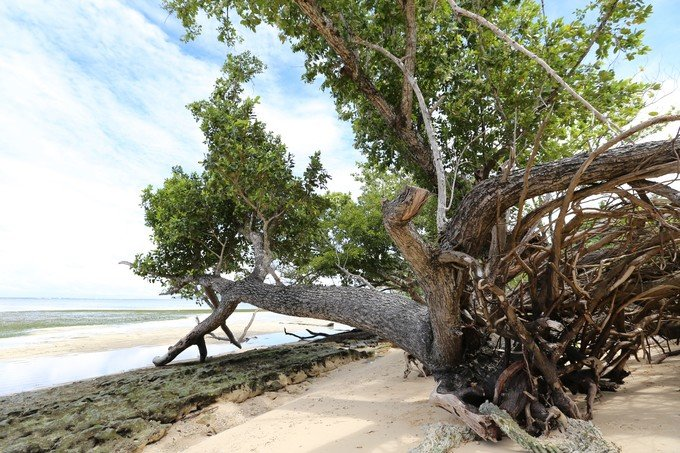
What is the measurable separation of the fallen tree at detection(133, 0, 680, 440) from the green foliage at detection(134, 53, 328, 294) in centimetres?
5

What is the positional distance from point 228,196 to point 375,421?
654 centimetres

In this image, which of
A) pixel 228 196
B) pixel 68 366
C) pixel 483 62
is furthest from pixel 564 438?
pixel 68 366

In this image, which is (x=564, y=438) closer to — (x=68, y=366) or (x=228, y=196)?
(x=228, y=196)

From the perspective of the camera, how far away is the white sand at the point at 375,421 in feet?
9.46

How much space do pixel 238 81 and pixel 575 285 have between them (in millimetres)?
8883

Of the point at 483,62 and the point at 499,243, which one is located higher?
the point at 483,62

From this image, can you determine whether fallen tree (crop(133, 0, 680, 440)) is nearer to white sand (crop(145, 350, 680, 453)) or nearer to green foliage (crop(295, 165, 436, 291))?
white sand (crop(145, 350, 680, 453))

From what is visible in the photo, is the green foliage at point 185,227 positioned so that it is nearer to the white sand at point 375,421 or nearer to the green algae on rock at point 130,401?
the green algae on rock at point 130,401

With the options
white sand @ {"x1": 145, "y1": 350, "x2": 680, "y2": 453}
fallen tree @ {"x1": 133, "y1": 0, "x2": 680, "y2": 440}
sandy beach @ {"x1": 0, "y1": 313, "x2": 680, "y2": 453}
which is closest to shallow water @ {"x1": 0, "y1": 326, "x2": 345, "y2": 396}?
fallen tree @ {"x1": 133, "y1": 0, "x2": 680, "y2": 440}

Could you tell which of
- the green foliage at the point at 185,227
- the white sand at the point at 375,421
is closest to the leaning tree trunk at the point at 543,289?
the white sand at the point at 375,421

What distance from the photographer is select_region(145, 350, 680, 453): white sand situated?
288cm

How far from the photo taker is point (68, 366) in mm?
11375

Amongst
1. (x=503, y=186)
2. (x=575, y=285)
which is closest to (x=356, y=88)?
(x=503, y=186)

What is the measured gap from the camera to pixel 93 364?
11.7 metres
